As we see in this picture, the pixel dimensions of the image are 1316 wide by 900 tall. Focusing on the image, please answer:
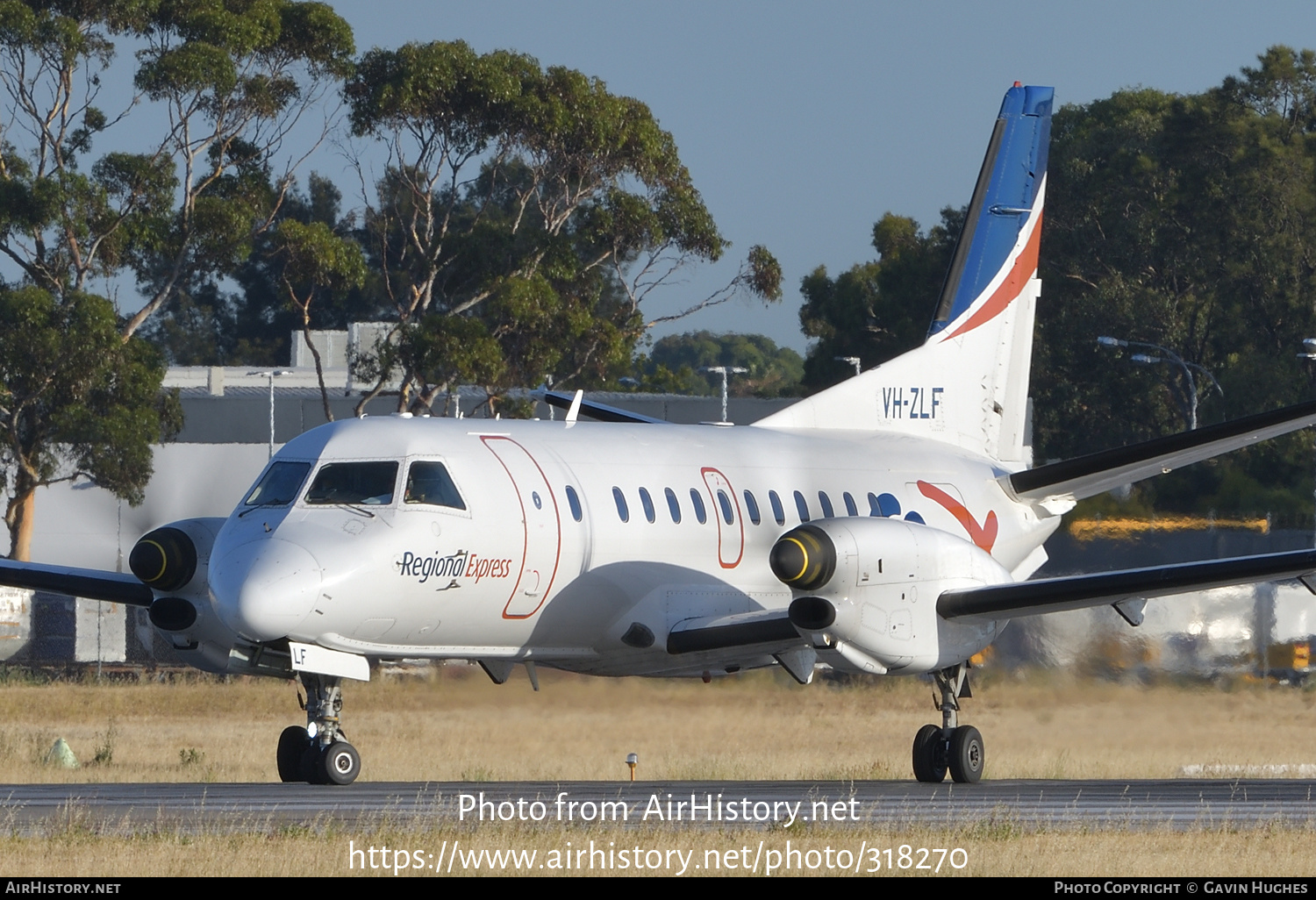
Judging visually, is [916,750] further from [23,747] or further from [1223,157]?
[1223,157]

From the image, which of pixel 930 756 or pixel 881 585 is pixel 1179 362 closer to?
pixel 930 756

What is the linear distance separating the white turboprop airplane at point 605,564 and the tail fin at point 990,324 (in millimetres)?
1508

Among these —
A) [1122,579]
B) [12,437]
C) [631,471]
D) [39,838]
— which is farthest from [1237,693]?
[12,437]

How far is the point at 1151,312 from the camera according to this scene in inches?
2667

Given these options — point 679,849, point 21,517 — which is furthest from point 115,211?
point 679,849

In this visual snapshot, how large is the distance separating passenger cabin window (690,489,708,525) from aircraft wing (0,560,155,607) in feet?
17.5

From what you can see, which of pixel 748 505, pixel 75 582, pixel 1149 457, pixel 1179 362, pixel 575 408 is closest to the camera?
pixel 75 582

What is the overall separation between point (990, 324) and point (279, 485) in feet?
34.3

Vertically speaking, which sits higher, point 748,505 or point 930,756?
point 748,505

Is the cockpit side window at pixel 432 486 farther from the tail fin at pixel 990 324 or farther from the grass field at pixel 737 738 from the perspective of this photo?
the tail fin at pixel 990 324

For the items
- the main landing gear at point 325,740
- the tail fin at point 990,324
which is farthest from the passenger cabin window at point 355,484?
the tail fin at point 990,324

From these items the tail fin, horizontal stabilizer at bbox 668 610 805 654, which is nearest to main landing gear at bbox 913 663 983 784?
horizontal stabilizer at bbox 668 610 805 654

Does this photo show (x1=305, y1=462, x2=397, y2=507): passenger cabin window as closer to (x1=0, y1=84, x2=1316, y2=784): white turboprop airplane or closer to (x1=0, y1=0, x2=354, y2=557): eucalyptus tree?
(x1=0, y1=84, x2=1316, y2=784): white turboprop airplane

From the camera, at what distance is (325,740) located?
16797 mm
